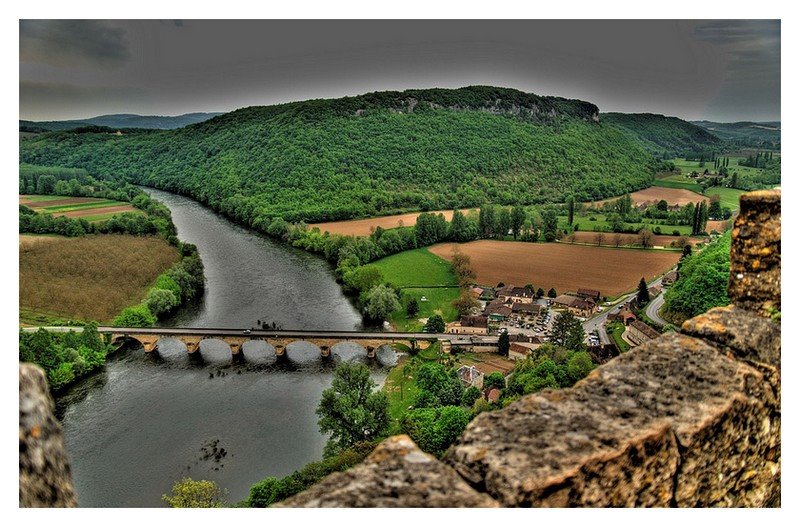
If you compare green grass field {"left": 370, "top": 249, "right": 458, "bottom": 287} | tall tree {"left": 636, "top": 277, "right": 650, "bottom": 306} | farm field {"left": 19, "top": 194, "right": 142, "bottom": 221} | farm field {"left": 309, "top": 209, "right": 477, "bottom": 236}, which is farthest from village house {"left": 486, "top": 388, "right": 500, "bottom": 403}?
farm field {"left": 19, "top": 194, "right": 142, "bottom": 221}

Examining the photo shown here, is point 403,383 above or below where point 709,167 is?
below

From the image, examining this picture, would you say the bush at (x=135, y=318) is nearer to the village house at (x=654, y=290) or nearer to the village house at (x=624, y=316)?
the village house at (x=624, y=316)

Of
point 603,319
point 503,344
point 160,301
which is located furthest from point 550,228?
point 160,301

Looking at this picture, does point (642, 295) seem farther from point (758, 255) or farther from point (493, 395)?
point (758, 255)

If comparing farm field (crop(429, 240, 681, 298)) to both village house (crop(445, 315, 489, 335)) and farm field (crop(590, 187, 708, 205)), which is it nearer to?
village house (crop(445, 315, 489, 335))

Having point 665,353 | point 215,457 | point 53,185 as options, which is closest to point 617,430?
point 665,353

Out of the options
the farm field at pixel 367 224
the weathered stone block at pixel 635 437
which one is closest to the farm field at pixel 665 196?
the farm field at pixel 367 224

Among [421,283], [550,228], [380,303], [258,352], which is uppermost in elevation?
[550,228]
